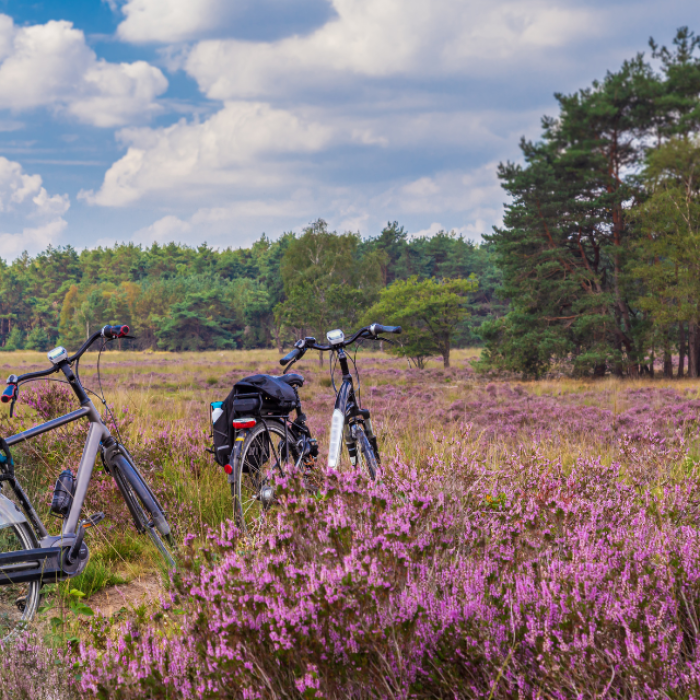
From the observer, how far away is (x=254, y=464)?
3.93 m

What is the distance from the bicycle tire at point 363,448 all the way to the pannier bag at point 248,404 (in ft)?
1.52

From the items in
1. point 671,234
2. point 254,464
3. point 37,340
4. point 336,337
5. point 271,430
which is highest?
point 671,234

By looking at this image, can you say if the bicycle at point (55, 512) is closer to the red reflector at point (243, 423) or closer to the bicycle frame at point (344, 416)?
the red reflector at point (243, 423)

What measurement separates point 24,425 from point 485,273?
237 ft

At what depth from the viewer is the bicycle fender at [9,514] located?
107 inches

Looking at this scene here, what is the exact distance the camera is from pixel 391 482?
Result: 3.18 meters

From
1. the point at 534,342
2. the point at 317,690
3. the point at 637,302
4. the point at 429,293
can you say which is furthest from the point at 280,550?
the point at 429,293

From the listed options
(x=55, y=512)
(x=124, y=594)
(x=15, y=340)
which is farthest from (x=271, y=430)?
(x=15, y=340)

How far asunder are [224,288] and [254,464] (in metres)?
77.8

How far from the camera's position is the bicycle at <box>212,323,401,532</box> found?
3672mm

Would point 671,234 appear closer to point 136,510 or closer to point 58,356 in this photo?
point 136,510

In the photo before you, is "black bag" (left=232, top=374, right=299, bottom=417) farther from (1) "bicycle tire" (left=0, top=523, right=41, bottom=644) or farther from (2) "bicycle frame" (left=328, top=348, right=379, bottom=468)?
(1) "bicycle tire" (left=0, top=523, right=41, bottom=644)

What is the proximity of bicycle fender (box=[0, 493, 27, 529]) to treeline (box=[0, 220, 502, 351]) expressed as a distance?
117 feet

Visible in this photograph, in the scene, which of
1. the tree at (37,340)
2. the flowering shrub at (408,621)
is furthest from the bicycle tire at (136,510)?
the tree at (37,340)
